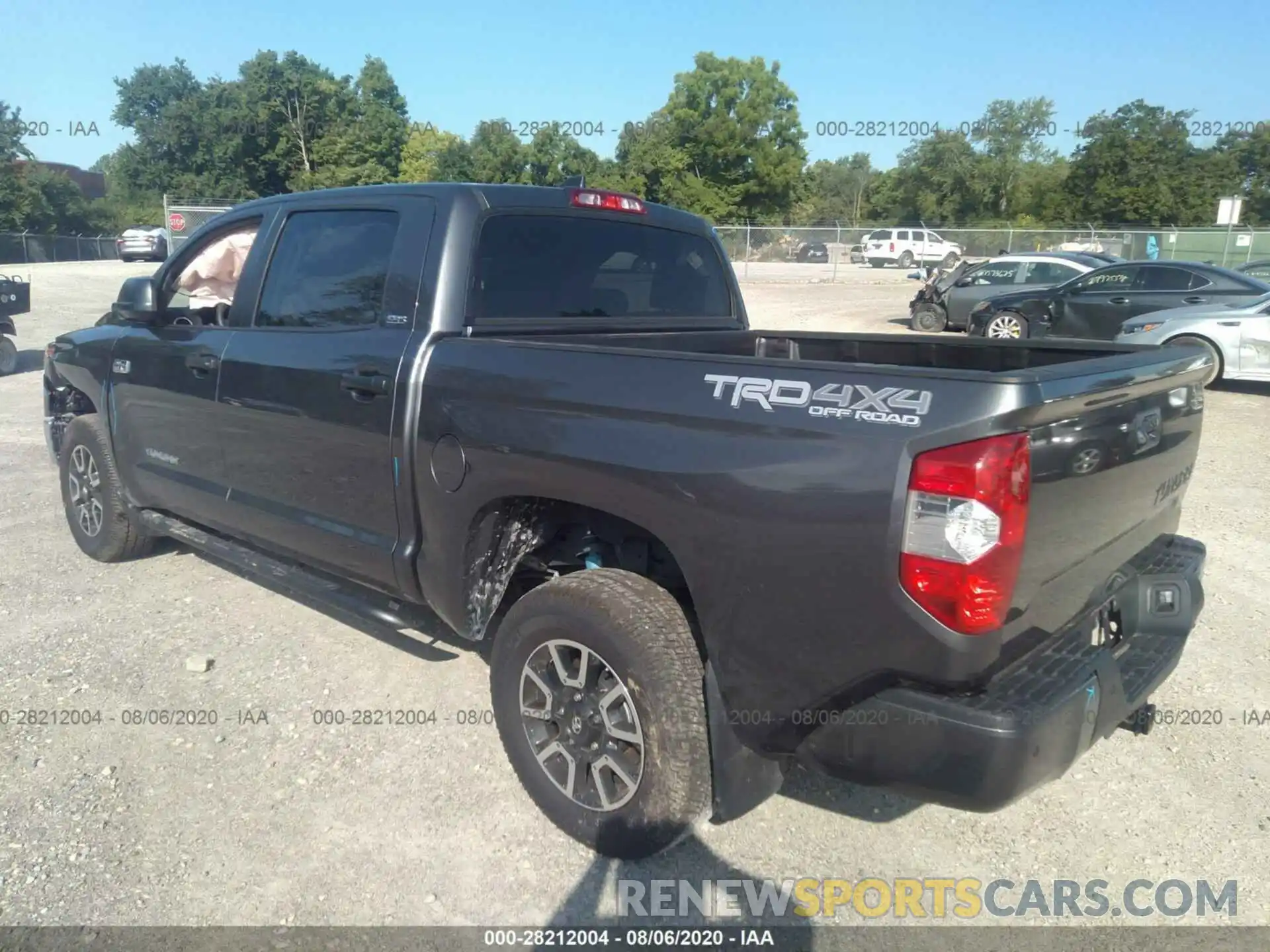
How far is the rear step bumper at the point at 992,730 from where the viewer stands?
7.24 ft

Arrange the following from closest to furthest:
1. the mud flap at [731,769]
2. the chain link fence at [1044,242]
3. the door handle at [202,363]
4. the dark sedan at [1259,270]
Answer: the mud flap at [731,769] → the door handle at [202,363] → the dark sedan at [1259,270] → the chain link fence at [1044,242]

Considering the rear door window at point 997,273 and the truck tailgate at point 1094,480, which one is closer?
the truck tailgate at point 1094,480

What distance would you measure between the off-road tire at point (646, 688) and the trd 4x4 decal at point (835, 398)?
0.72 m

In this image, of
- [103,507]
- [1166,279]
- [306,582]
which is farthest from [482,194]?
[1166,279]

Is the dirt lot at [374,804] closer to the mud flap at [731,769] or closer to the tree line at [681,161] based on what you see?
the mud flap at [731,769]

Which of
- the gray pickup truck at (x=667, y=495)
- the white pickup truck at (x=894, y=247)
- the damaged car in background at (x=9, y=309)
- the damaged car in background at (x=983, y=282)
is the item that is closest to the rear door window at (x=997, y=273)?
the damaged car in background at (x=983, y=282)

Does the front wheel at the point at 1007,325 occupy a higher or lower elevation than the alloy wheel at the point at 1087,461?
lower

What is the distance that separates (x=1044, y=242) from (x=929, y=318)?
19686mm

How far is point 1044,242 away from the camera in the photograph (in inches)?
1373

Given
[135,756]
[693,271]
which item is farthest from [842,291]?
[135,756]

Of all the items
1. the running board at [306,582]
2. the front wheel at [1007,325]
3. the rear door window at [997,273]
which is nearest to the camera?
the running board at [306,582]

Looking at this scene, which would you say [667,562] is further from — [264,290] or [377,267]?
[264,290]

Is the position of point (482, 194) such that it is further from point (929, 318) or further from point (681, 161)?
point (681, 161)

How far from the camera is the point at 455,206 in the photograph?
11.2ft
